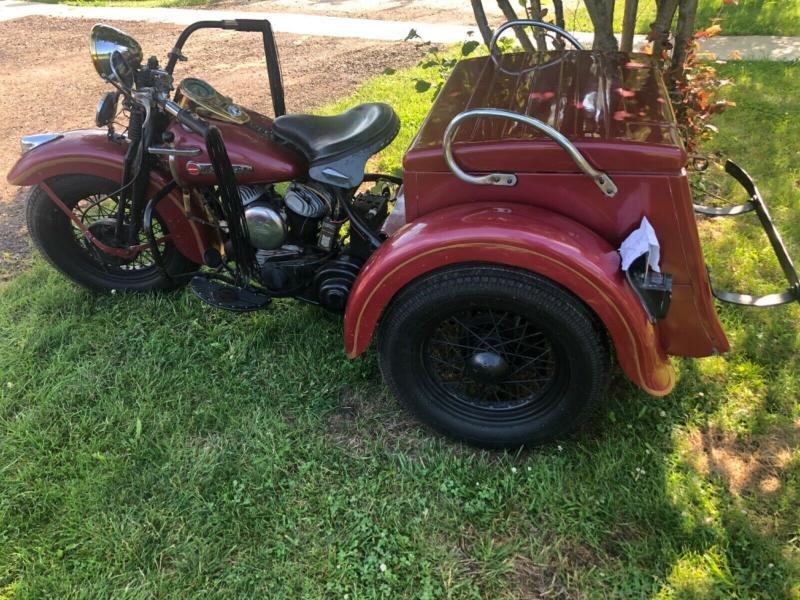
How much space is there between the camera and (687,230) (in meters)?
1.99

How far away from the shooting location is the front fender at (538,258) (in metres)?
1.99

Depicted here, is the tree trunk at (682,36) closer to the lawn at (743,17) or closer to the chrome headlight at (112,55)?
the chrome headlight at (112,55)

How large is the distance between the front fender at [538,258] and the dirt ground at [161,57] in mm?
3364

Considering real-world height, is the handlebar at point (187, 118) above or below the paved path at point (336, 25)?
above

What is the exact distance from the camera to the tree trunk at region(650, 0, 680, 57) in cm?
369

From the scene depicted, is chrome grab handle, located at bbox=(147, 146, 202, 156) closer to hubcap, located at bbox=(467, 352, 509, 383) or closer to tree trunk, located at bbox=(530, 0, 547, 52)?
hubcap, located at bbox=(467, 352, 509, 383)

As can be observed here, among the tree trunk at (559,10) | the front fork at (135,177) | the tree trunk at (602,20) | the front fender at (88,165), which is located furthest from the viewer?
the tree trunk at (559,10)

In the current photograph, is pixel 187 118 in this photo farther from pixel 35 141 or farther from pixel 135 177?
pixel 35 141

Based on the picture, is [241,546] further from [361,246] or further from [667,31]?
[667,31]

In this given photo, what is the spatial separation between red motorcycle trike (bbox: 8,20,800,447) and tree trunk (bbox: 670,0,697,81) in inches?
50.1

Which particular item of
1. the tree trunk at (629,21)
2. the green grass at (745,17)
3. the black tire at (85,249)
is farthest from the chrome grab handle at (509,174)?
the green grass at (745,17)

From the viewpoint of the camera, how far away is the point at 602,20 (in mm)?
3727

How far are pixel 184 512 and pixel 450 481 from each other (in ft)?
3.25

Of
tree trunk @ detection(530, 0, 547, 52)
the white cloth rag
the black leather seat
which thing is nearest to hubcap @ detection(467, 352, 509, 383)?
the white cloth rag
